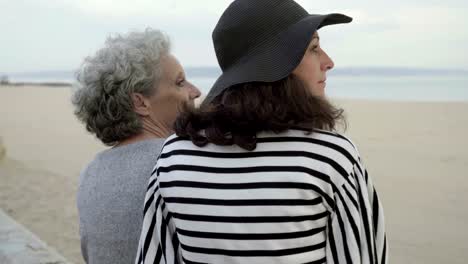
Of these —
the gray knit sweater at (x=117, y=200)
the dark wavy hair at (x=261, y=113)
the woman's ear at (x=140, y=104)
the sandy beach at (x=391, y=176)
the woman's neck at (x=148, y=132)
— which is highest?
the dark wavy hair at (x=261, y=113)

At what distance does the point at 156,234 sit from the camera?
1.50 meters

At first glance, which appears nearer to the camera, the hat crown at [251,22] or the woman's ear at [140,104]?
the hat crown at [251,22]

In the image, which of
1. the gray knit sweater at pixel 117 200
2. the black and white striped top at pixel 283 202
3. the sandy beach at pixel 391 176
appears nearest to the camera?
the black and white striped top at pixel 283 202

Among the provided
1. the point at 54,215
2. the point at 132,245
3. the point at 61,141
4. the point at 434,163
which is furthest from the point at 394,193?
the point at 61,141

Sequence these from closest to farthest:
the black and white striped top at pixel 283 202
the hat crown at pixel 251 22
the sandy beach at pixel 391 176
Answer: the black and white striped top at pixel 283 202 < the hat crown at pixel 251 22 < the sandy beach at pixel 391 176

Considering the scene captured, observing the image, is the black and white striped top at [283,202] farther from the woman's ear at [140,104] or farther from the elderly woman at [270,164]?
the woman's ear at [140,104]

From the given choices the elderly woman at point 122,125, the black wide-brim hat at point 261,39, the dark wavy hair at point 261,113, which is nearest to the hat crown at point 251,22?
the black wide-brim hat at point 261,39

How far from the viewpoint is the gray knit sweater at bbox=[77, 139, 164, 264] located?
69.7 inches

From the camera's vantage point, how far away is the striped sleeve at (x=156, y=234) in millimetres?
1477

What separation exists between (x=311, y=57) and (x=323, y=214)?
0.41 meters

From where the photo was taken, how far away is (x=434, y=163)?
1073cm

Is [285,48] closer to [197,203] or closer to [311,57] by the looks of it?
[311,57]

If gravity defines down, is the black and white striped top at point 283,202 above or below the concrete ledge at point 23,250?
above

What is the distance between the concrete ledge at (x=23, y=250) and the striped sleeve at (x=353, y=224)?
2.58 metres
